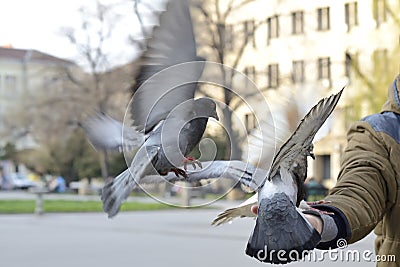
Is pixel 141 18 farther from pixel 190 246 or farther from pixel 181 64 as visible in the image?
pixel 190 246

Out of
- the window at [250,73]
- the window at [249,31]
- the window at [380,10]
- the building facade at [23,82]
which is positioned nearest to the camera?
the window at [250,73]

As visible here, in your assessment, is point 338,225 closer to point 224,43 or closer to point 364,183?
point 364,183

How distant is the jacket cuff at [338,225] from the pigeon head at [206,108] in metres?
0.50

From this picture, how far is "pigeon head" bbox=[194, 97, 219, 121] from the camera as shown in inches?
82.5

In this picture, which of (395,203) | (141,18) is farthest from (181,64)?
(395,203)

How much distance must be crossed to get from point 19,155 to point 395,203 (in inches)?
2523

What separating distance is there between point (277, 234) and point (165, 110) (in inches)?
21.9

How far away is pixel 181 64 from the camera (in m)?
2.27

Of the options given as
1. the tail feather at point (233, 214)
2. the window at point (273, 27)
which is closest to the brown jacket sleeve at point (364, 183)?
the tail feather at point (233, 214)

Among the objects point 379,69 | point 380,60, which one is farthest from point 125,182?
point 380,60

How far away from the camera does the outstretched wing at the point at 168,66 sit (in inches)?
87.8

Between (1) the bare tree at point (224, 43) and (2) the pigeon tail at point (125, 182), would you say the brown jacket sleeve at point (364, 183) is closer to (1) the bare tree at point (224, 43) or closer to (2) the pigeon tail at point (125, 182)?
(1) the bare tree at point (224, 43)

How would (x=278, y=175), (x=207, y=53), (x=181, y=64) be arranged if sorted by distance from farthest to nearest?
(x=207, y=53) → (x=181, y=64) → (x=278, y=175)

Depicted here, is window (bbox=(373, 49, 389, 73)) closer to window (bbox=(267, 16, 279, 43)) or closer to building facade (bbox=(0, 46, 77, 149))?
window (bbox=(267, 16, 279, 43))
